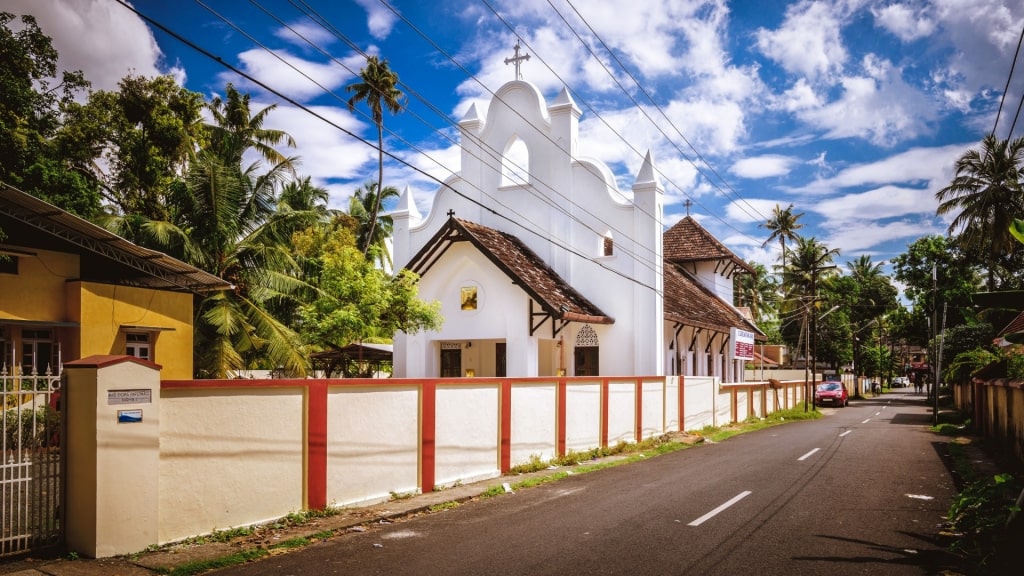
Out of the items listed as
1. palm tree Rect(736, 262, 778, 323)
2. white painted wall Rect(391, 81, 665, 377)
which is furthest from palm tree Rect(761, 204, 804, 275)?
white painted wall Rect(391, 81, 665, 377)

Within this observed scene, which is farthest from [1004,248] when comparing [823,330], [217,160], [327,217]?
[217,160]

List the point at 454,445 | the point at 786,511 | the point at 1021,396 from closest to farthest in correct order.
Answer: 1. the point at 786,511
2. the point at 454,445
3. the point at 1021,396

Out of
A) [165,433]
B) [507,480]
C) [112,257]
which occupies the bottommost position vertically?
→ [507,480]

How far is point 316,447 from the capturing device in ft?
32.3

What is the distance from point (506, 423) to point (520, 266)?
9.48 m

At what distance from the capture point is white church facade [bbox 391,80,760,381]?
23.1m

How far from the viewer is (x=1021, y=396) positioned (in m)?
14.5

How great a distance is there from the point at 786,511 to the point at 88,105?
25.6 metres

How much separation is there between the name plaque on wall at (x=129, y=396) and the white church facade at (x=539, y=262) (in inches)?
577

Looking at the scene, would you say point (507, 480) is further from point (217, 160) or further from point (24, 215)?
point (217, 160)

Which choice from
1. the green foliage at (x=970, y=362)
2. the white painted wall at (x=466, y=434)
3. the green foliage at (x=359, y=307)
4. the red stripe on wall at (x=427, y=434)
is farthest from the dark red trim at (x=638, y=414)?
the green foliage at (x=970, y=362)

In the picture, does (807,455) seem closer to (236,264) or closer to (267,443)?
(267,443)

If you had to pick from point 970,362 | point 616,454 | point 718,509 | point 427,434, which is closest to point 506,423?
point 427,434

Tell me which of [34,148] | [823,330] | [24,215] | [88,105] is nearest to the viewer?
[24,215]
